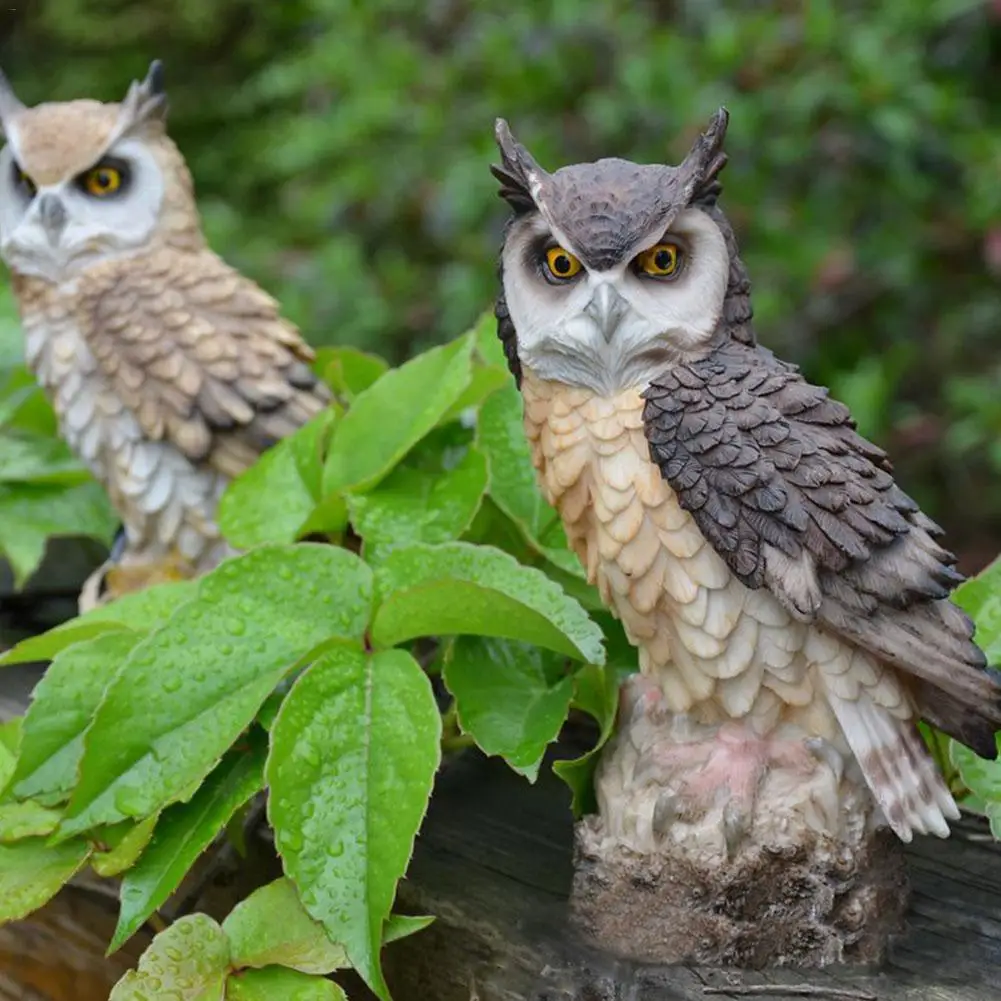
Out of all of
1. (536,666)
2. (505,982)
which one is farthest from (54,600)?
(505,982)

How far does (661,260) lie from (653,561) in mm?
230

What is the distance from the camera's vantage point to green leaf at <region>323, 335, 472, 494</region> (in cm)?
144

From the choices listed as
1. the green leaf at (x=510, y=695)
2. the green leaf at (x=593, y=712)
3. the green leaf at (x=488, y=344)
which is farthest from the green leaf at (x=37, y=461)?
the green leaf at (x=593, y=712)

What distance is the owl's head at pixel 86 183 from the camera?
1538 millimetres

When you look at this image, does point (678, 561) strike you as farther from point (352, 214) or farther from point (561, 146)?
point (352, 214)

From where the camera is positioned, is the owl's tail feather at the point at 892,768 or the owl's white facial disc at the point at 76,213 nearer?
the owl's tail feather at the point at 892,768

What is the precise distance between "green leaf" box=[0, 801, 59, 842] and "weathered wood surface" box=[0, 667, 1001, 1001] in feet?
0.63

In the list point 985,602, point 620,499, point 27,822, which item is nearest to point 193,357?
point 27,822

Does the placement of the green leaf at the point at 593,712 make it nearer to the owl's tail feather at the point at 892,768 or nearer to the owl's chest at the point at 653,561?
the owl's chest at the point at 653,561

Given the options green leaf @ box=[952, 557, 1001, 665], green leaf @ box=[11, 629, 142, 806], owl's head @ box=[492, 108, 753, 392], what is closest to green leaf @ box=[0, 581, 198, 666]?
green leaf @ box=[11, 629, 142, 806]

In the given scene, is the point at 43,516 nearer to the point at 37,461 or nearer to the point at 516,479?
the point at 37,461

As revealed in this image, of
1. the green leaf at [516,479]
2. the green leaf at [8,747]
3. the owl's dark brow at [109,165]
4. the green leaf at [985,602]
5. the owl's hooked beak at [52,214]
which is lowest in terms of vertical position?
the green leaf at [8,747]

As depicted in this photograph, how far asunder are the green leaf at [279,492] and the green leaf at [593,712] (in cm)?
37

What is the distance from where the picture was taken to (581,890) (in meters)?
1.12
